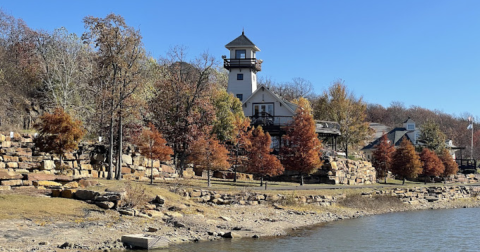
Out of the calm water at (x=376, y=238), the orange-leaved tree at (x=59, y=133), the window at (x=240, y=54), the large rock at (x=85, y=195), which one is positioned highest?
the window at (x=240, y=54)

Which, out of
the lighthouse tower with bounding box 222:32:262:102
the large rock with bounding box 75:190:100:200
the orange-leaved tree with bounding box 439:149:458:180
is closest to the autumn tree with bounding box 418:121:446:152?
the orange-leaved tree with bounding box 439:149:458:180

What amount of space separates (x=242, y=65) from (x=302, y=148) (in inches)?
797

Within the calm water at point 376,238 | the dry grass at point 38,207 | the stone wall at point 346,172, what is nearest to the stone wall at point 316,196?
the calm water at point 376,238

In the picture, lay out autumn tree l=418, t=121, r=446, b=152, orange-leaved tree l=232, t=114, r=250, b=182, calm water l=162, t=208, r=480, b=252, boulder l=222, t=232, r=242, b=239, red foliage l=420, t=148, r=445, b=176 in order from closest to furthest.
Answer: calm water l=162, t=208, r=480, b=252 < boulder l=222, t=232, r=242, b=239 < orange-leaved tree l=232, t=114, r=250, b=182 < red foliage l=420, t=148, r=445, b=176 < autumn tree l=418, t=121, r=446, b=152

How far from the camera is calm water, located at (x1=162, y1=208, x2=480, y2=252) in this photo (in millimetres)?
20688

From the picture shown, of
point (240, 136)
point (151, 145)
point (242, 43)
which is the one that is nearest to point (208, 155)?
point (151, 145)

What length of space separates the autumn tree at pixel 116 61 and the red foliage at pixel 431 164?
41.7m

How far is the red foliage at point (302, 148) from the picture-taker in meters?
42.5

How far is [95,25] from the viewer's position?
98.8 feet

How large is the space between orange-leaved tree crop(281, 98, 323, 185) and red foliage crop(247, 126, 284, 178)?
112 inches

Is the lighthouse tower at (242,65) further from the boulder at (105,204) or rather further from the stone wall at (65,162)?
the boulder at (105,204)

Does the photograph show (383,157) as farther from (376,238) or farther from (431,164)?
(376,238)

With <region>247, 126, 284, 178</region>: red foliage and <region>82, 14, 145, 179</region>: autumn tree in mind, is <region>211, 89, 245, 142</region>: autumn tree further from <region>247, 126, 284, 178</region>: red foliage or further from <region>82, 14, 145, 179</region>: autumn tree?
<region>82, 14, 145, 179</region>: autumn tree

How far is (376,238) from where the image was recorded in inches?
972
